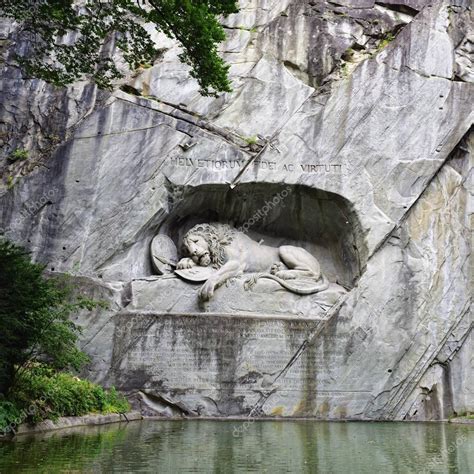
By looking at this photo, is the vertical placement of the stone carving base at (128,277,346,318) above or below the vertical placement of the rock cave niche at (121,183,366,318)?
below

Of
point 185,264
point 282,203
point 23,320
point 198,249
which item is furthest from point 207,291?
point 23,320

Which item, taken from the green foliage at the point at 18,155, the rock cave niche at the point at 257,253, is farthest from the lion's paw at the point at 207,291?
the green foliage at the point at 18,155

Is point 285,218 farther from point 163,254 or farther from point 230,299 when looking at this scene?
point 163,254

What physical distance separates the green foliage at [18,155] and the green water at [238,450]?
726cm

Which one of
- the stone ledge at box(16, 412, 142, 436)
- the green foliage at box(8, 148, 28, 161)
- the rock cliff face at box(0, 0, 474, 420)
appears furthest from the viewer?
the green foliage at box(8, 148, 28, 161)

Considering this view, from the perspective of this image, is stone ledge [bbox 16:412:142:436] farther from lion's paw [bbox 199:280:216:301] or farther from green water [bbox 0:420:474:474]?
lion's paw [bbox 199:280:216:301]

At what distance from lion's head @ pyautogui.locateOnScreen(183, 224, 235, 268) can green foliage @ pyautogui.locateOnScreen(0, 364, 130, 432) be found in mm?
3848

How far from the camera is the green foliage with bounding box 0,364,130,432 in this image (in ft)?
28.3

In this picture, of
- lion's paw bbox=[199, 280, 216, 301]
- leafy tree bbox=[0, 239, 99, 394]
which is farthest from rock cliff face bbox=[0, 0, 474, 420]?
leafy tree bbox=[0, 239, 99, 394]

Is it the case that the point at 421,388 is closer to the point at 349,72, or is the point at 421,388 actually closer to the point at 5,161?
the point at 349,72

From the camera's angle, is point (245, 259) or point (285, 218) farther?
point (285, 218)

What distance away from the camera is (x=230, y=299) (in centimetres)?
1423

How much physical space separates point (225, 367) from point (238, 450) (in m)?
5.49

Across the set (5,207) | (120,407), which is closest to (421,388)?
(120,407)
